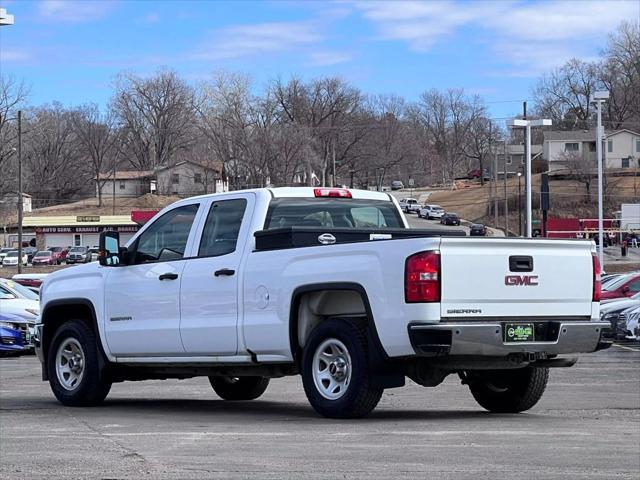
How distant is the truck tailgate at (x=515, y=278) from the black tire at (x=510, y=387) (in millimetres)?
1034

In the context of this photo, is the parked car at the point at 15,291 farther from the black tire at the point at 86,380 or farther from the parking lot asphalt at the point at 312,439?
the black tire at the point at 86,380

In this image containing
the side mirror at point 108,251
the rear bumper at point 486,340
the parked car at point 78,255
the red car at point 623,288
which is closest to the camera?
the rear bumper at point 486,340

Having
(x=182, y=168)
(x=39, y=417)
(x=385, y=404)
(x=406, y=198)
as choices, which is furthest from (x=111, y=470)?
(x=406, y=198)

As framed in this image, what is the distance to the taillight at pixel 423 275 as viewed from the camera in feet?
28.6

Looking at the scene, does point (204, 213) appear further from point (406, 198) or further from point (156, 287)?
point (406, 198)

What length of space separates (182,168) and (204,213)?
3639 inches

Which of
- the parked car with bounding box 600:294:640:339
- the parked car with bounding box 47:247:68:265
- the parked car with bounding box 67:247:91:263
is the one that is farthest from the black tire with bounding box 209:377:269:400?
the parked car with bounding box 47:247:68:265

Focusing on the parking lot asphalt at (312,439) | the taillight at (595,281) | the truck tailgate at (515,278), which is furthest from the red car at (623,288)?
the truck tailgate at (515,278)

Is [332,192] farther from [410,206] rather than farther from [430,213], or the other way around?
[410,206]

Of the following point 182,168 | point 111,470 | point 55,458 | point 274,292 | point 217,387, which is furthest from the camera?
point 182,168

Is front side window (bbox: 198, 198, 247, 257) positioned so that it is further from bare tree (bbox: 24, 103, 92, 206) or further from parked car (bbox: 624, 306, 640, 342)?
bare tree (bbox: 24, 103, 92, 206)

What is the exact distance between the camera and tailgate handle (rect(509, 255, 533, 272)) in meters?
9.16

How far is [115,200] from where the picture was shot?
4250 inches

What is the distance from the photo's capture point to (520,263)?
923 cm
